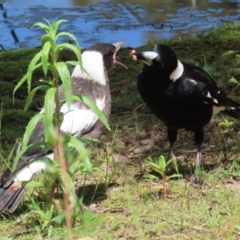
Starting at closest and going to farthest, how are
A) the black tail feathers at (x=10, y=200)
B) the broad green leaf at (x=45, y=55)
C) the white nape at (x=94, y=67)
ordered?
the broad green leaf at (x=45, y=55), the black tail feathers at (x=10, y=200), the white nape at (x=94, y=67)

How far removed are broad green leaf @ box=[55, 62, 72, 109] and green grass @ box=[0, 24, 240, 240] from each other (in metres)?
0.54

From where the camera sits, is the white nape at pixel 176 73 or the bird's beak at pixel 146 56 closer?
the bird's beak at pixel 146 56

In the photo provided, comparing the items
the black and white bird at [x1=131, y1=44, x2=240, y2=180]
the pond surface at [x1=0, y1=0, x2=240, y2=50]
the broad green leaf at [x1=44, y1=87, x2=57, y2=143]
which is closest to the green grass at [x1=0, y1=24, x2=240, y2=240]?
the black and white bird at [x1=131, y1=44, x2=240, y2=180]

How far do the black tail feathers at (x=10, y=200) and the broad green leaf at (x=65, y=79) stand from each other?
1000 millimetres

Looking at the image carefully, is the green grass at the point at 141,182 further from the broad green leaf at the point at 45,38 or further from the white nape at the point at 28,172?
the broad green leaf at the point at 45,38

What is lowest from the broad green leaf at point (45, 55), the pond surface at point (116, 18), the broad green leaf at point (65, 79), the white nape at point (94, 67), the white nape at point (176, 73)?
the pond surface at point (116, 18)

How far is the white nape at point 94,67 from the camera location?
183 inches

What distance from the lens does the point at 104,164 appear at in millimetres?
4699

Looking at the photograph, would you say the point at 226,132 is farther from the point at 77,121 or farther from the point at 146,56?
the point at 77,121

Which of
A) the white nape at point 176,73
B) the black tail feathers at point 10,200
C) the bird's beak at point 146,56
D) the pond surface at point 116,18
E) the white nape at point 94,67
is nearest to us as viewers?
the black tail feathers at point 10,200

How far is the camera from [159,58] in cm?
430

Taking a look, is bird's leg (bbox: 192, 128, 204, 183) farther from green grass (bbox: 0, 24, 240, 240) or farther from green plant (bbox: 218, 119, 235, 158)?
green plant (bbox: 218, 119, 235, 158)

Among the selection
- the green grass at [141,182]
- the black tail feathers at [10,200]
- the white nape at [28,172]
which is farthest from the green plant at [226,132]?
the black tail feathers at [10,200]

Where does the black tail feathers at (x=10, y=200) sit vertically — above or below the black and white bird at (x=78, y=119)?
below
